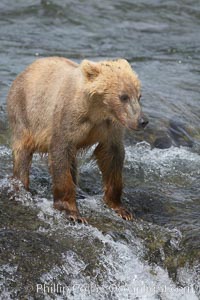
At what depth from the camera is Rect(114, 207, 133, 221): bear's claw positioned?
7.77m

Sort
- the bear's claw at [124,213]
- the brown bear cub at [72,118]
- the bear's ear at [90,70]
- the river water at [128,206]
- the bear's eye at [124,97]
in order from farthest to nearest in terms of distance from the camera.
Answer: the bear's claw at [124,213], the bear's ear at [90,70], the brown bear cub at [72,118], the bear's eye at [124,97], the river water at [128,206]

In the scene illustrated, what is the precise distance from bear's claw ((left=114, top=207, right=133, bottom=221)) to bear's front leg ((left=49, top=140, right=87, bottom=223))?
0.46 meters

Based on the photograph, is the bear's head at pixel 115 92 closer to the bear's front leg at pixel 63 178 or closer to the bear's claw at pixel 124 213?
the bear's front leg at pixel 63 178

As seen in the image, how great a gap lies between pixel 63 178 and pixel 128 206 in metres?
0.92

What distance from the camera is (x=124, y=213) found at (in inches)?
309

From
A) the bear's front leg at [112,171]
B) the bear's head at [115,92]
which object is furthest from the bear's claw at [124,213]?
the bear's head at [115,92]

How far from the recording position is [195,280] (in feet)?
23.2

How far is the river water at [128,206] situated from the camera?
21.8 feet

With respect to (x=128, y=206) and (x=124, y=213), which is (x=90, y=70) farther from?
(x=128, y=206)

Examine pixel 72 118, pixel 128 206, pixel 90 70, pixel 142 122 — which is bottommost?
pixel 128 206

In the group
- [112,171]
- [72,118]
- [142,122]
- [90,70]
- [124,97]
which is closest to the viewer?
[142,122]

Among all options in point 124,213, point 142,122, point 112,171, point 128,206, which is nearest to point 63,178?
point 112,171

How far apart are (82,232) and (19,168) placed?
1209 millimetres

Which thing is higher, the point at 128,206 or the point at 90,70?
the point at 90,70
